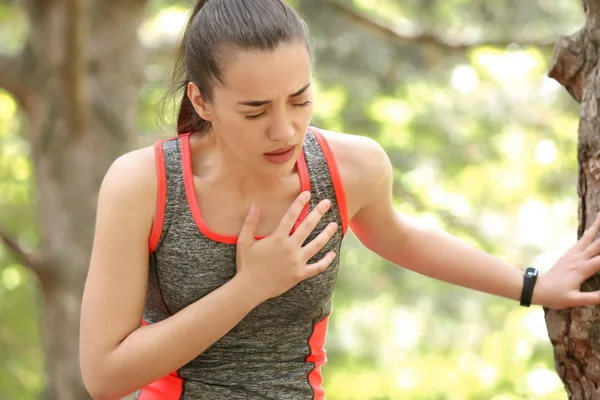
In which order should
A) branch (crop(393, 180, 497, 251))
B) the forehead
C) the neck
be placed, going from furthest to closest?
branch (crop(393, 180, 497, 251)), the neck, the forehead

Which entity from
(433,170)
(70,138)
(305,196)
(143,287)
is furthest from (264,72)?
(433,170)

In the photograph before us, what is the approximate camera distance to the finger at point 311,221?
1.54m

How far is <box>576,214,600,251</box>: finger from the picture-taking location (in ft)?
5.65

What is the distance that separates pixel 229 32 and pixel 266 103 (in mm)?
153

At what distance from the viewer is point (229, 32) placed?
4.87 ft

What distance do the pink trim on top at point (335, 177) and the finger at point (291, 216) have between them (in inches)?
4.4

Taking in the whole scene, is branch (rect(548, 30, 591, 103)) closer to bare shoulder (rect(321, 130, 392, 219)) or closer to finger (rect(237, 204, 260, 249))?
bare shoulder (rect(321, 130, 392, 219))

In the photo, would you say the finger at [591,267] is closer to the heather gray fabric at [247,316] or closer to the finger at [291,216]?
the heather gray fabric at [247,316]

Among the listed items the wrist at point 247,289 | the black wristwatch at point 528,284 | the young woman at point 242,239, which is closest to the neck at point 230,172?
the young woman at point 242,239

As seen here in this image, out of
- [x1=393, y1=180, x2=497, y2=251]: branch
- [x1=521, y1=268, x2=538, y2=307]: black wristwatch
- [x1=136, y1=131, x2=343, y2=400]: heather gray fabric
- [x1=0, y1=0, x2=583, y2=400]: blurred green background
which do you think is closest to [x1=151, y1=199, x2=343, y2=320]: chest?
[x1=136, y1=131, x2=343, y2=400]: heather gray fabric

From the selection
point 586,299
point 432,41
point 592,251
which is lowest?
point 586,299

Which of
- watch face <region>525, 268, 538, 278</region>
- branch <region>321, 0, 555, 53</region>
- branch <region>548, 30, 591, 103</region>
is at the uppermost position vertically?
branch <region>321, 0, 555, 53</region>

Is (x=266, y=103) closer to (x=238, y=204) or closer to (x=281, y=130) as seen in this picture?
(x=281, y=130)

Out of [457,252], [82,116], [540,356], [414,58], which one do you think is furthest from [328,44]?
[457,252]
